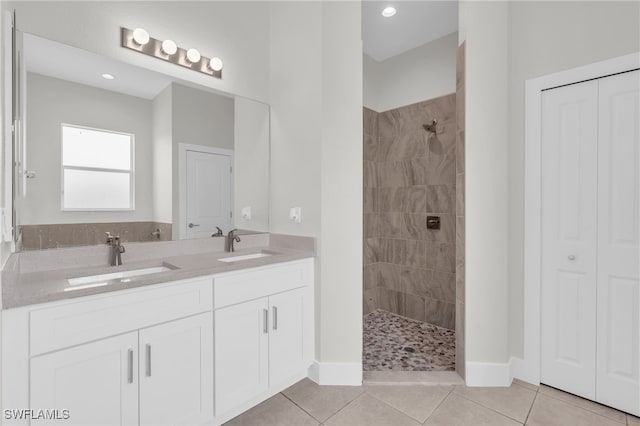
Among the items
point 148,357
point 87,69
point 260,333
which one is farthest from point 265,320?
point 87,69

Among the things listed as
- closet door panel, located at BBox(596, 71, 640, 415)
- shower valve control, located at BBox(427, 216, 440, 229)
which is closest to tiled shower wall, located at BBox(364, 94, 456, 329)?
shower valve control, located at BBox(427, 216, 440, 229)

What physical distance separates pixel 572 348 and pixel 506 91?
178 cm

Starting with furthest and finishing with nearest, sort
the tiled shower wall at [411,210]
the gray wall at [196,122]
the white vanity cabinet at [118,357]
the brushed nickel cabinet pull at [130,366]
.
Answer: the tiled shower wall at [411,210] → the gray wall at [196,122] → the brushed nickel cabinet pull at [130,366] → the white vanity cabinet at [118,357]

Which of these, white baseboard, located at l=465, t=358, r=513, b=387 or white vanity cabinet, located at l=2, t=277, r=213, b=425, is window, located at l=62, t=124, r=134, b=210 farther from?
white baseboard, located at l=465, t=358, r=513, b=387

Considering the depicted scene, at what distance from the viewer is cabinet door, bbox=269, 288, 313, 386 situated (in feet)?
6.35

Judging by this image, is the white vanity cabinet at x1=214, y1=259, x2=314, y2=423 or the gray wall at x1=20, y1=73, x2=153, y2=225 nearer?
the gray wall at x1=20, y1=73, x2=153, y2=225

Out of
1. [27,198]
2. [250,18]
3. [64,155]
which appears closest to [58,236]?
[27,198]

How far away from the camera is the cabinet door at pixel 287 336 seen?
194cm

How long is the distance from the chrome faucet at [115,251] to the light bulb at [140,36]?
1.18 metres

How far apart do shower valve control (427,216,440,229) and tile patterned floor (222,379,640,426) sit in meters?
1.53

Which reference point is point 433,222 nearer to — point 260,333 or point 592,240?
point 592,240

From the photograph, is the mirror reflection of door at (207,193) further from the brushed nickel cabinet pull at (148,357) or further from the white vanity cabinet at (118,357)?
the brushed nickel cabinet pull at (148,357)

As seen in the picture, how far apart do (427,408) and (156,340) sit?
1.60 m

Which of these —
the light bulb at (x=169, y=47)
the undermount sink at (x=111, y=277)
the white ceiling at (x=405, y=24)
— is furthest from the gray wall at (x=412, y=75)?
the undermount sink at (x=111, y=277)
